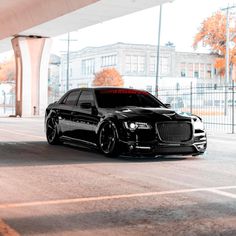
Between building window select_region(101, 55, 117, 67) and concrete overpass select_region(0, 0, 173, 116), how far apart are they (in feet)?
94.7

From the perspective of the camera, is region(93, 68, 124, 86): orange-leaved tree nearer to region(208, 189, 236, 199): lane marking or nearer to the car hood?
the car hood

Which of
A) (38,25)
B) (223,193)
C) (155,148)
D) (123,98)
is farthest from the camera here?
(38,25)

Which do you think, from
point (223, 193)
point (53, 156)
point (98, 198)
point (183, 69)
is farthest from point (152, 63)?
point (98, 198)

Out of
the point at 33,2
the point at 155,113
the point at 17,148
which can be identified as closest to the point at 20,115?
the point at 33,2

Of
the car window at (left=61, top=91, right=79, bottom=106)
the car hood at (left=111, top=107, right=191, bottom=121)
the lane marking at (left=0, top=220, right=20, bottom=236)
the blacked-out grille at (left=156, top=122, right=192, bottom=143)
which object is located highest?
the car window at (left=61, top=91, right=79, bottom=106)

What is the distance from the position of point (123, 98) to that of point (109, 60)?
2465 inches

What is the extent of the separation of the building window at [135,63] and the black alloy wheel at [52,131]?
60.4 metres

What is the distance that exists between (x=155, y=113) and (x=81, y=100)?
252cm

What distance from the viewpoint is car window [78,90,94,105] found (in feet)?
39.9

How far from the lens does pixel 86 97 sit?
1241 cm

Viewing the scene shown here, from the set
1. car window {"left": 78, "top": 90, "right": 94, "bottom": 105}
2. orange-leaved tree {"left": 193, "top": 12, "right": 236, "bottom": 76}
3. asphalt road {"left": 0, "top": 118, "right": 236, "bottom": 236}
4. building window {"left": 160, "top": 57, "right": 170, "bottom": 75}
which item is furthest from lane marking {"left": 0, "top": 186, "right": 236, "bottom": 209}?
building window {"left": 160, "top": 57, "right": 170, "bottom": 75}

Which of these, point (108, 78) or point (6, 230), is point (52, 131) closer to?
point (6, 230)

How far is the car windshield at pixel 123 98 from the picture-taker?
38.8 feet

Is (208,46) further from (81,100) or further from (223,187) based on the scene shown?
(223,187)
